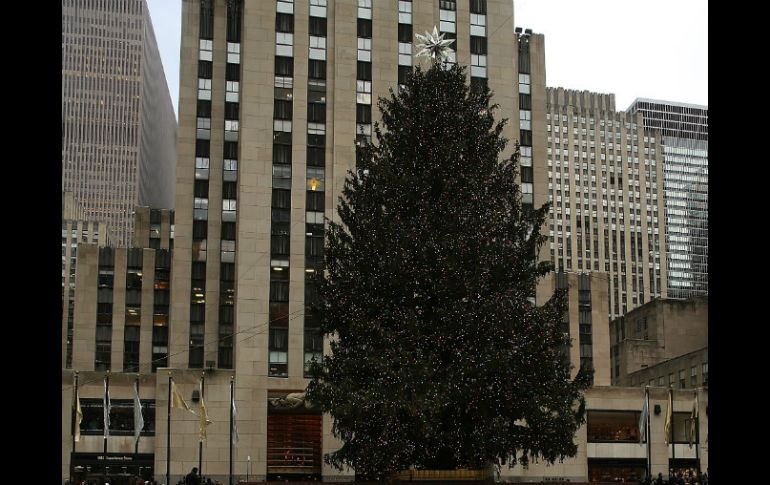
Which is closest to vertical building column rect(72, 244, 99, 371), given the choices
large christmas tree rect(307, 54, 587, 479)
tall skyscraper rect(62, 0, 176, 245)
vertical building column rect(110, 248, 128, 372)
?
vertical building column rect(110, 248, 128, 372)

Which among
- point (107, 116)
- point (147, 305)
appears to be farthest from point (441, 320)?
point (107, 116)

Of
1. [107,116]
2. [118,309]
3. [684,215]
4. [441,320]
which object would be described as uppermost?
[107,116]

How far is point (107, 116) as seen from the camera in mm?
177500

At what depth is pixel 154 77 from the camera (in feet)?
638

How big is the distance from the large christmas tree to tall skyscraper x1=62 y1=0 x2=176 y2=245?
15025 cm

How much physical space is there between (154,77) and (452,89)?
170435 mm

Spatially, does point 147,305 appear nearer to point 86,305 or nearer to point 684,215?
point 86,305

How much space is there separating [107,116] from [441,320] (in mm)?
159073

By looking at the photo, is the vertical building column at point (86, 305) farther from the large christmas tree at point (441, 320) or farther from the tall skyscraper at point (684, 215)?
the tall skyscraper at point (684, 215)

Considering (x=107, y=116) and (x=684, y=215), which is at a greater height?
(x=107, y=116)

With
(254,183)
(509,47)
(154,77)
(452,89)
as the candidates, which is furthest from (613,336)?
Answer: (154,77)

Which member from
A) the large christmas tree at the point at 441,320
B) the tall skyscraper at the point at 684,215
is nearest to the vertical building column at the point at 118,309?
the large christmas tree at the point at 441,320

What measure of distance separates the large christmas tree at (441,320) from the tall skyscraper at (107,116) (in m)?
150

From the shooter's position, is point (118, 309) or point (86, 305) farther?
point (118, 309)
